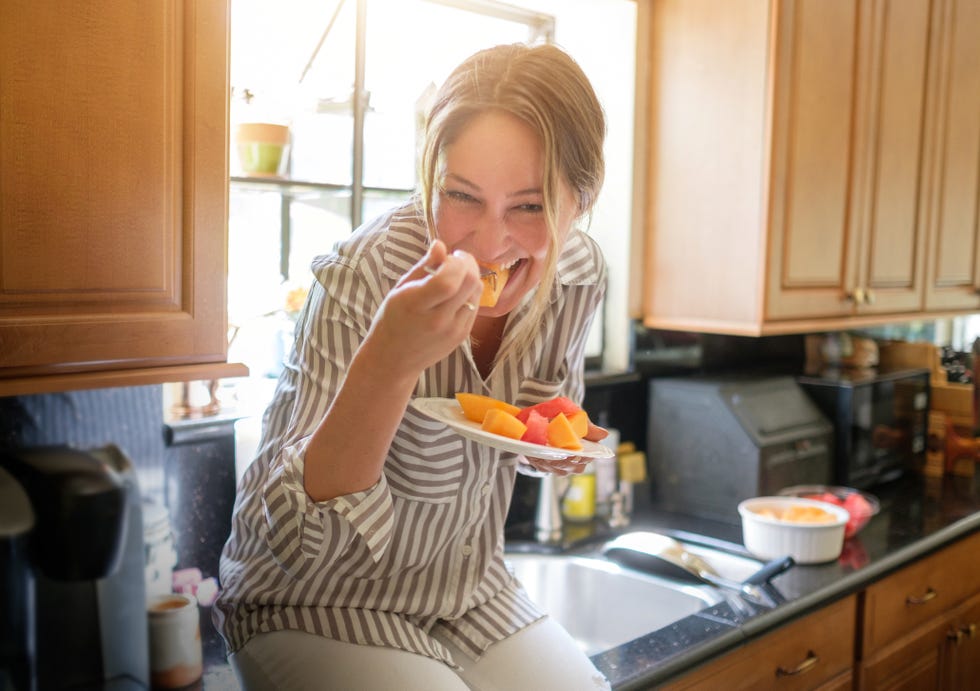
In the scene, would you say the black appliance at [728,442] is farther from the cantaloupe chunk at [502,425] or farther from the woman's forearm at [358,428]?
the woman's forearm at [358,428]

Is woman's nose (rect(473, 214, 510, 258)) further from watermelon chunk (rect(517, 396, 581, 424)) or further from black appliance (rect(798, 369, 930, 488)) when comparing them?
black appliance (rect(798, 369, 930, 488))

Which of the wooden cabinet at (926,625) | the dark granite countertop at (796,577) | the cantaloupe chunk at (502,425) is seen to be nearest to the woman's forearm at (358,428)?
the cantaloupe chunk at (502,425)

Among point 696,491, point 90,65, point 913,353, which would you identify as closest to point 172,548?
point 90,65

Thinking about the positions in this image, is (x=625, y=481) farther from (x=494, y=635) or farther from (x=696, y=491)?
(x=494, y=635)

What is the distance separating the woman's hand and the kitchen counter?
0.66 m

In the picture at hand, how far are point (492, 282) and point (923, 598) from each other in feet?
4.65

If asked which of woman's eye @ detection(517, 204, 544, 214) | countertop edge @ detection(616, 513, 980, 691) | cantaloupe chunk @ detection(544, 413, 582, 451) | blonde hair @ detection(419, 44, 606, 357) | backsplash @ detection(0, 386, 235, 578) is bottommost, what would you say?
countertop edge @ detection(616, 513, 980, 691)

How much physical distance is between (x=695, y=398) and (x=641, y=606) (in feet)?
1.80

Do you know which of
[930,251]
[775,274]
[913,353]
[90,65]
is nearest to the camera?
[90,65]

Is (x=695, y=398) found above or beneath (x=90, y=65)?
beneath

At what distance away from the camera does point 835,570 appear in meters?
1.79

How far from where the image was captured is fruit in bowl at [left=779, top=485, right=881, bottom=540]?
199cm

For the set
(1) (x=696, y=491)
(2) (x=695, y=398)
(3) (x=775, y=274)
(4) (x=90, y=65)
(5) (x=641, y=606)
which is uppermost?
(4) (x=90, y=65)

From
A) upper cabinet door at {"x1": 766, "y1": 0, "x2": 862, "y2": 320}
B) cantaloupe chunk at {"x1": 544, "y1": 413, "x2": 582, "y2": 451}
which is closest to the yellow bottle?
upper cabinet door at {"x1": 766, "y1": 0, "x2": 862, "y2": 320}
